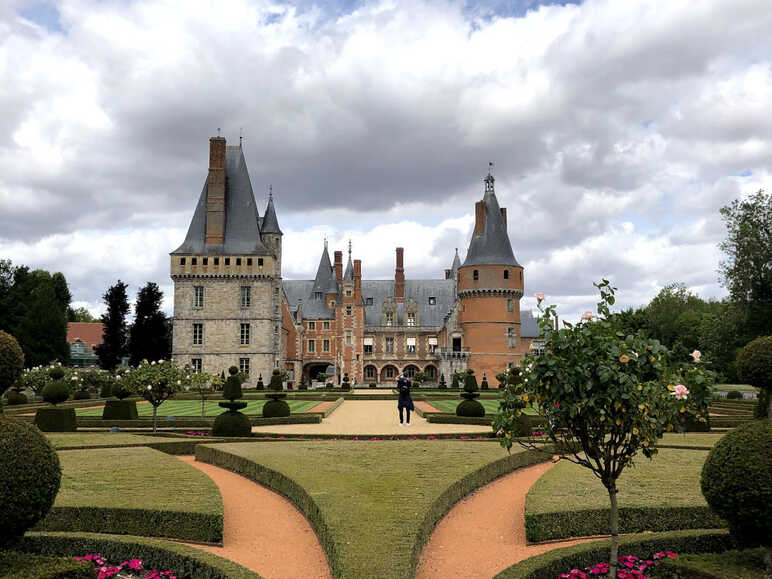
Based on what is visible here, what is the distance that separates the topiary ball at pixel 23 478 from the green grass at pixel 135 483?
251cm

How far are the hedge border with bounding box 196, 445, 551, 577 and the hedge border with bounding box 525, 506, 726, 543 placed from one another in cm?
131

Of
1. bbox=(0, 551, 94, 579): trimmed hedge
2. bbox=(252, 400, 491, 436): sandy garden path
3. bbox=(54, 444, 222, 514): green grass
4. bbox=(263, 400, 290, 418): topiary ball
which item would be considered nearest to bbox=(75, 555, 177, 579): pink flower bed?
bbox=(0, 551, 94, 579): trimmed hedge

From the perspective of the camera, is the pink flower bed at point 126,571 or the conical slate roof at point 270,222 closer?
the pink flower bed at point 126,571

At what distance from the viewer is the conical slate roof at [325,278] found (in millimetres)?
65875

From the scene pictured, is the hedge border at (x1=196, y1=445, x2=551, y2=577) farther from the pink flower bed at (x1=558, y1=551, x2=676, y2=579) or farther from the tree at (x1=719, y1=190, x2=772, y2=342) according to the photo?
the tree at (x1=719, y1=190, x2=772, y2=342)

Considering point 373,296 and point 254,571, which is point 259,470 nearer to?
point 254,571

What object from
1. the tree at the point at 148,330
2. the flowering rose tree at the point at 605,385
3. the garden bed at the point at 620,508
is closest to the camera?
the flowering rose tree at the point at 605,385

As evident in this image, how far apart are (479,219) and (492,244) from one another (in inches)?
103

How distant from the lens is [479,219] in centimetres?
5497

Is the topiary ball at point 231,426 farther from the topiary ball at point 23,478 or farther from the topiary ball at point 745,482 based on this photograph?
the topiary ball at point 745,482

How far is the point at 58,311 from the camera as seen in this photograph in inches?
2199

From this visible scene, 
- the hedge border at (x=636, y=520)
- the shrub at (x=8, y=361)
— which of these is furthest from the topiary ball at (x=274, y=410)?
the shrub at (x=8, y=361)

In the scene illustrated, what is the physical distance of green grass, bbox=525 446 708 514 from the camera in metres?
9.01

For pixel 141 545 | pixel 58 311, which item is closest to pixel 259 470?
pixel 141 545
